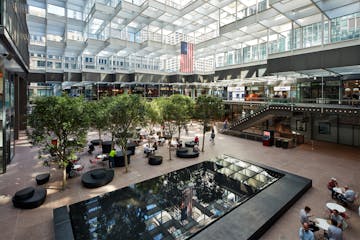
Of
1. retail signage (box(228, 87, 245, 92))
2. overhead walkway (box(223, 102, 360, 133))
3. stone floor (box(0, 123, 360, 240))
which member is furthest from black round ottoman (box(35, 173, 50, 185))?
retail signage (box(228, 87, 245, 92))

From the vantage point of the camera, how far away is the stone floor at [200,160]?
7.69 m

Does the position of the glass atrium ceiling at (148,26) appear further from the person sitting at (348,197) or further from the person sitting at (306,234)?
the person sitting at (306,234)

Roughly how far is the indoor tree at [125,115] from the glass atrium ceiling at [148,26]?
16604 millimetres

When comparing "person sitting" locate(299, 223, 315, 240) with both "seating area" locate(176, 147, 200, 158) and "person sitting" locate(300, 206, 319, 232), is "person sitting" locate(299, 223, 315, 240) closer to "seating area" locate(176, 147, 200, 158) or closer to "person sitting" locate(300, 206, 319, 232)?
"person sitting" locate(300, 206, 319, 232)

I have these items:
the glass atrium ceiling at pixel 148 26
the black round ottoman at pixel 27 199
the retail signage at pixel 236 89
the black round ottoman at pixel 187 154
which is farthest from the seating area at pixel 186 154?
the retail signage at pixel 236 89

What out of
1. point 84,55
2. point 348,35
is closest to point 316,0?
point 348,35

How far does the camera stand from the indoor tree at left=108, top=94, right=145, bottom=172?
12.3 m

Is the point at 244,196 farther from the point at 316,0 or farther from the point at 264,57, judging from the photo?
the point at 264,57

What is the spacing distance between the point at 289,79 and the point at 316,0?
44.3ft

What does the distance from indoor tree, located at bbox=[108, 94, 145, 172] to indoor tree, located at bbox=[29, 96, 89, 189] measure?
6.23ft

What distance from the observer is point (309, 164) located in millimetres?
14945

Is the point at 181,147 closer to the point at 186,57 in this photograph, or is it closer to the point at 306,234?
the point at 186,57

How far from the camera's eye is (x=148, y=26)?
31.5m

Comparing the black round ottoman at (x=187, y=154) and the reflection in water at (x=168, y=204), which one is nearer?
the reflection in water at (x=168, y=204)
